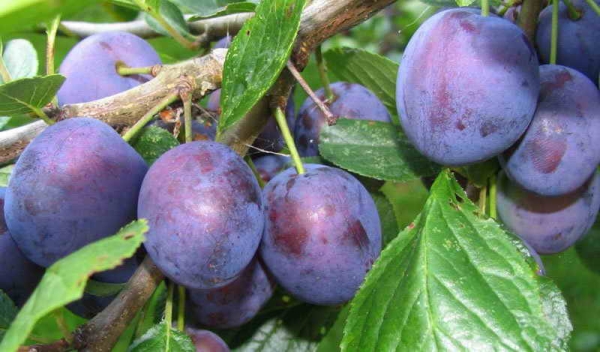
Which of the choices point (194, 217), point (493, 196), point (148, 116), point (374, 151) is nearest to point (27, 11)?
point (194, 217)

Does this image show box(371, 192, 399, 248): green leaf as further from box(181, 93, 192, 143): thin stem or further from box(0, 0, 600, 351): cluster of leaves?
box(181, 93, 192, 143): thin stem

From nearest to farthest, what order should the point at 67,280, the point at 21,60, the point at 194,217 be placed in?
the point at 67,280 < the point at 194,217 < the point at 21,60

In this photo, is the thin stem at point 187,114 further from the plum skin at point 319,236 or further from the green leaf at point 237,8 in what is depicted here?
the green leaf at point 237,8

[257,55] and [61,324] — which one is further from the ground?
[257,55]

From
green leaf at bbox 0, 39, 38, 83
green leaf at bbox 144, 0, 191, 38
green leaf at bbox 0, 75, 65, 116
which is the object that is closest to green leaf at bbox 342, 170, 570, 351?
green leaf at bbox 0, 75, 65, 116

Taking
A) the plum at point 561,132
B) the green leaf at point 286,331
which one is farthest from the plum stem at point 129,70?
the plum at point 561,132

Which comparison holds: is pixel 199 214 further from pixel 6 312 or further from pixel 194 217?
pixel 6 312

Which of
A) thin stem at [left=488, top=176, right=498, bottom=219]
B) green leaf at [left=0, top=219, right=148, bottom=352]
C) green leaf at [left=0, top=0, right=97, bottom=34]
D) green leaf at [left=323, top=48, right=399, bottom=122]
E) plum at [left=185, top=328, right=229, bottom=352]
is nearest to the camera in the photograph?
green leaf at [left=0, top=0, right=97, bottom=34]
